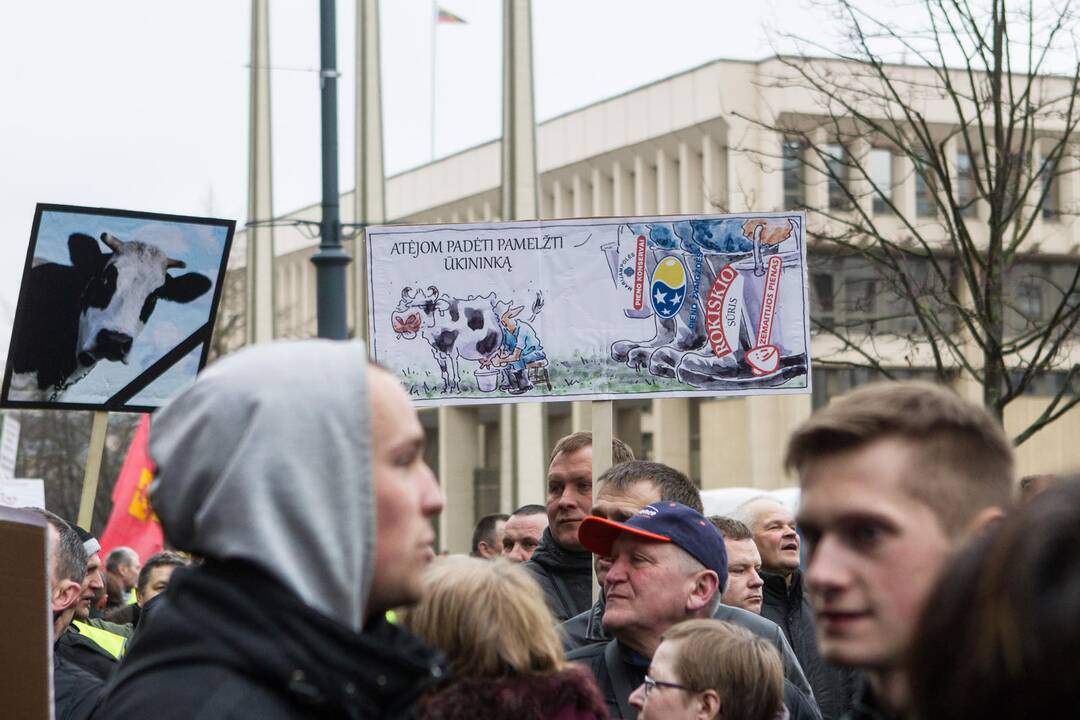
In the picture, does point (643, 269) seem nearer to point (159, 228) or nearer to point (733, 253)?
point (733, 253)

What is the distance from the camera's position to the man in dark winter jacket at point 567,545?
20.9 ft

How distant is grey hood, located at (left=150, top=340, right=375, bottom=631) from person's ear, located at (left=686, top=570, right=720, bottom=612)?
101 inches

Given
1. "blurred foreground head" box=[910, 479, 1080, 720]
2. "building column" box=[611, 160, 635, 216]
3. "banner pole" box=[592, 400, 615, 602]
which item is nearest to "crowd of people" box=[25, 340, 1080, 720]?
"blurred foreground head" box=[910, 479, 1080, 720]

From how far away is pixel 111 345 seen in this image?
6.69m

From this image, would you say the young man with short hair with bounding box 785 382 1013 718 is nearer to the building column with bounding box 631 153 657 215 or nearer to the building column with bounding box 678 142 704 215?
the building column with bounding box 678 142 704 215

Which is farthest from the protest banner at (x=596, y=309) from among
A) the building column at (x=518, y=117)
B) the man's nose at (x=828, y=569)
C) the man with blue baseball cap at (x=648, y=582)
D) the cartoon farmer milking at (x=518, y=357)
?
the building column at (x=518, y=117)

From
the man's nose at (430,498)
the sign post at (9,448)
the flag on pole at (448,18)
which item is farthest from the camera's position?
the flag on pole at (448,18)

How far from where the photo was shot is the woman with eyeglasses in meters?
4.21

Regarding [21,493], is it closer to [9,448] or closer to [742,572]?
[9,448]

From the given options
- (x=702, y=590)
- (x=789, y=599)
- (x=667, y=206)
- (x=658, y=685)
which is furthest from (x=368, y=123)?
(x=658, y=685)

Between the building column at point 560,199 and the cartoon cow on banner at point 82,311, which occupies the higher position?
the building column at point 560,199

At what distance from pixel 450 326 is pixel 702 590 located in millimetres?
2318

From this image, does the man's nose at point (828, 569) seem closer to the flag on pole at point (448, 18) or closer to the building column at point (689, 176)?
the building column at point (689, 176)

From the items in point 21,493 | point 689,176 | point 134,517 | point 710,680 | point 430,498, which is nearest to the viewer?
point 430,498
